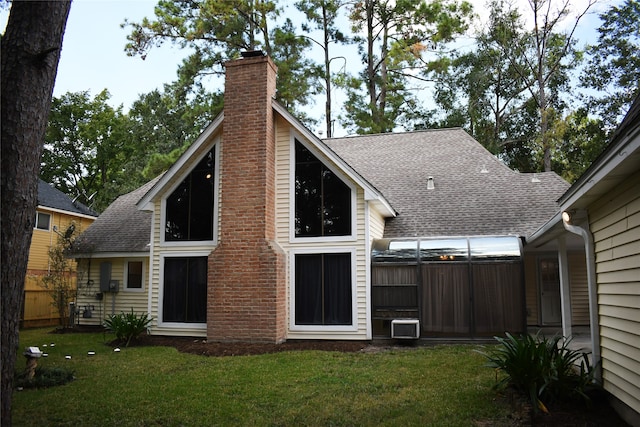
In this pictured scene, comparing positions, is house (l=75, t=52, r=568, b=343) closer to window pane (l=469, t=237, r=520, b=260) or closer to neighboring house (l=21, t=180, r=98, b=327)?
window pane (l=469, t=237, r=520, b=260)

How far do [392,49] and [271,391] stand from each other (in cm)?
Answer: 2155

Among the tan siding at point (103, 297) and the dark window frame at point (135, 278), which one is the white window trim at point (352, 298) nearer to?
the tan siding at point (103, 297)

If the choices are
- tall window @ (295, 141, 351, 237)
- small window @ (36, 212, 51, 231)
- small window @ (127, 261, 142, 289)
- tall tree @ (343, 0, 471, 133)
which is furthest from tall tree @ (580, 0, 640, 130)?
small window @ (36, 212, 51, 231)

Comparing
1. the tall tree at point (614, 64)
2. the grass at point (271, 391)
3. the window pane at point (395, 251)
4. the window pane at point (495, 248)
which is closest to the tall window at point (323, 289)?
the window pane at point (395, 251)

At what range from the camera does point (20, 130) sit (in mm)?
3807

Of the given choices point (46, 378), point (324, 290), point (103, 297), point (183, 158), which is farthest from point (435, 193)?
point (46, 378)

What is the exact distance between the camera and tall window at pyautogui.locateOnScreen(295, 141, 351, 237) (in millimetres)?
11438

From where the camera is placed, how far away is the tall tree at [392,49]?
978 inches

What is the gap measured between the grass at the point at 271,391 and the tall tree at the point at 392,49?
17456 millimetres

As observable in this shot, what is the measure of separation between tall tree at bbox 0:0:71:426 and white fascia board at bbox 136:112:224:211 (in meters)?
7.68

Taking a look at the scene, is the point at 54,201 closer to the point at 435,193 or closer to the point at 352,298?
the point at 352,298

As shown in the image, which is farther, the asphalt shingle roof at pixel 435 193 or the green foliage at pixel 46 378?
the asphalt shingle roof at pixel 435 193

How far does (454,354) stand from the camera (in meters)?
9.05

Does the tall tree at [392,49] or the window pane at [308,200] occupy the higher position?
the tall tree at [392,49]
